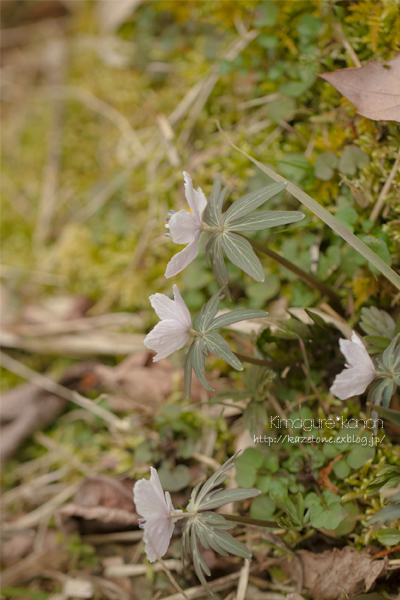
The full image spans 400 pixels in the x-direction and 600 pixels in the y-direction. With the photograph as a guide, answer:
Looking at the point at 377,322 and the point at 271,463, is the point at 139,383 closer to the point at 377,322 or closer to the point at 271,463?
the point at 271,463

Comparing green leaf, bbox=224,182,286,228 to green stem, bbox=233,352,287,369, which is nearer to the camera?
green leaf, bbox=224,182,286,228

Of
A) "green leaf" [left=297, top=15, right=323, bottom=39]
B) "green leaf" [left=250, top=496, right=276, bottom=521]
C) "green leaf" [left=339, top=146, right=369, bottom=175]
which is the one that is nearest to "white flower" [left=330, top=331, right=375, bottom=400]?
"green leaf" [left=250, top=496, right=276, bottom=521]

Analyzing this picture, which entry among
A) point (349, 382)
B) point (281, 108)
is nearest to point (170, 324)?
point (349, 382)

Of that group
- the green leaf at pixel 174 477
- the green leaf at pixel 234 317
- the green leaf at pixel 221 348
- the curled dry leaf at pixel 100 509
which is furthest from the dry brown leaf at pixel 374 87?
the curled dry leaf at pixel 100 509

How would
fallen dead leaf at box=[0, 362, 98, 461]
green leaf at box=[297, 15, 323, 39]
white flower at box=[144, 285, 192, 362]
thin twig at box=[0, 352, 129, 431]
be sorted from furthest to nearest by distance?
1. fallen dead leaf at box=[0, 362, 98, 461]
2. thin twig at box=[0, 352, 129, 431]
3. green leaf at box=[297, 15, 323, 39]
4. white flower at box=[144, 285, 192, 362]

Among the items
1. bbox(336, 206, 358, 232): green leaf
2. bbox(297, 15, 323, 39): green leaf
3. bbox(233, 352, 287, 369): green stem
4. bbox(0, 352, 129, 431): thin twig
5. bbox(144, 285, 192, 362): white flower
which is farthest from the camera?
bbox(0, 352, 129, 431): thin twig

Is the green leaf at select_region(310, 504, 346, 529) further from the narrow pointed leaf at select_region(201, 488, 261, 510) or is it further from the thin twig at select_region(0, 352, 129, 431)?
the thin twig at select_region(0, 352, 129, 431)

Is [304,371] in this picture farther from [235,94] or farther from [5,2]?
[5,2]
